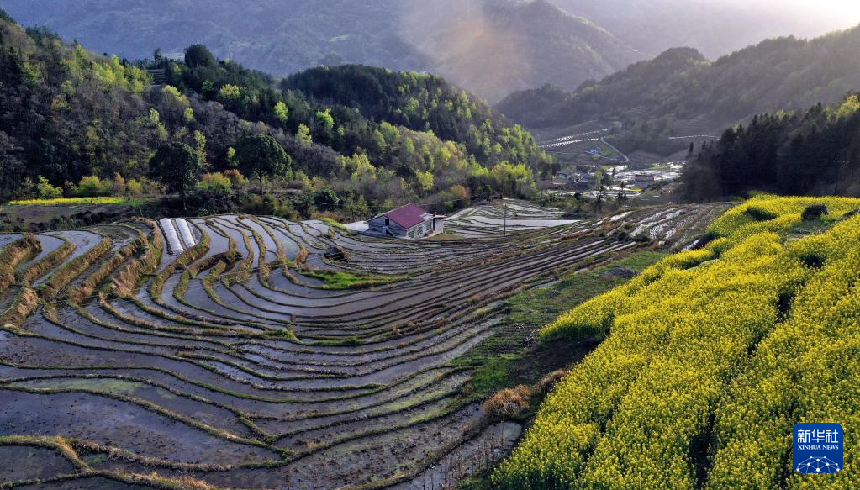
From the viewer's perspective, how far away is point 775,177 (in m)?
69.3

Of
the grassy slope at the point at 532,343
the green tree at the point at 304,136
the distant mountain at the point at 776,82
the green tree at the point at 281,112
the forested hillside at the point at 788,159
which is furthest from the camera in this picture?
the distant mountain at the point at 776,82

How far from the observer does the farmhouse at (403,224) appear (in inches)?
2506

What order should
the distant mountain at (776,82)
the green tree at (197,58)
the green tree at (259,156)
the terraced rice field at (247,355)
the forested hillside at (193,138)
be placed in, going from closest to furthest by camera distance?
1. the terraced rice field at (247,355)
2. the forested hillside at (193,138)
3. the green tree at (259,156)
4. the green tree at (197,58)
5. the distant mountain at (776,82)

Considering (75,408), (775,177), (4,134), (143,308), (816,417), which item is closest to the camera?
(816,417)

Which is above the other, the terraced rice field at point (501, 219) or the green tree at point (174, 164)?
the green tree at point (174, 164)

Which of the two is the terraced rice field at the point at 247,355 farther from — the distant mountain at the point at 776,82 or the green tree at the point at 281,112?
the distant mountain at the point at 776,82

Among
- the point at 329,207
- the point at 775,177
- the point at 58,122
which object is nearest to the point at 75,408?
the point at 329,207

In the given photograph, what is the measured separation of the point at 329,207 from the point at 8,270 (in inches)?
1952

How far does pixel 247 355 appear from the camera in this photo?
2544cm

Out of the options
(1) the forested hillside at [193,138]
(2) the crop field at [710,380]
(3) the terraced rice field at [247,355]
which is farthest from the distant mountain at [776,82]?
(2) the crop field at [710,380]

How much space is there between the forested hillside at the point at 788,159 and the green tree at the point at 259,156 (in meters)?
68.3

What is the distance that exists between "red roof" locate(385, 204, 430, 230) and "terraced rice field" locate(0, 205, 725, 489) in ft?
46.3

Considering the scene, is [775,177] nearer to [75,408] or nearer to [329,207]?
[329,207]

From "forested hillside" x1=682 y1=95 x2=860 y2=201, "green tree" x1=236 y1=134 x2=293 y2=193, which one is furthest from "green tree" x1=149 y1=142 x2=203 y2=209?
"forested hillside" x1=682 y1=95 x2=860 y2=201
